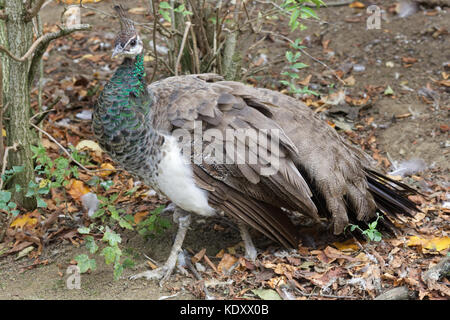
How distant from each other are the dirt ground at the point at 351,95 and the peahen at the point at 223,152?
30cm

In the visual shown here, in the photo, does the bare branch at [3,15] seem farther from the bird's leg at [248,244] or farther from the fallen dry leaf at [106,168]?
the bird's leg at [248,244]

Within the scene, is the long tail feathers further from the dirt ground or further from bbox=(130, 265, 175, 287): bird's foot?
bbox=(130, 265, 175, 287): bird's foot

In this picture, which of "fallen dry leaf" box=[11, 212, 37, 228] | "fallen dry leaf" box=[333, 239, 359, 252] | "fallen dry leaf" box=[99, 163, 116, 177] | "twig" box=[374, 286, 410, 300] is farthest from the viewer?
"fallen dry leaf" box=[99, 163, 116, 177]

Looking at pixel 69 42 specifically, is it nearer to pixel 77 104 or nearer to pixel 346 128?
pixel 77 104

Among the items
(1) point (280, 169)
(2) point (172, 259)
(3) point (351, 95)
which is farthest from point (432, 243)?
(3) point (351, 95)

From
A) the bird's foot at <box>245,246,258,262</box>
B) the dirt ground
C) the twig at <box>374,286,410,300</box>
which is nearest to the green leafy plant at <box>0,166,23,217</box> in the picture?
the dirt ground

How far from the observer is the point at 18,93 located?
3.63 metres

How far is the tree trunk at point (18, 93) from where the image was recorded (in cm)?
349

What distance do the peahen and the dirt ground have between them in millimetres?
304

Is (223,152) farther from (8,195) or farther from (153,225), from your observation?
(8,195)

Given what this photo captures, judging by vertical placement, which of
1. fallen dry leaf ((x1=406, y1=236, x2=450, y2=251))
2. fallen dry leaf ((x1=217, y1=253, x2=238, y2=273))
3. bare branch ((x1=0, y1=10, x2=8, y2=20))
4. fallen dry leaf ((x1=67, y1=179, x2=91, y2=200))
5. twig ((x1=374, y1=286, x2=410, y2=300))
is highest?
bare branch ((x1=0, y1=10, x2=8, y2=20))

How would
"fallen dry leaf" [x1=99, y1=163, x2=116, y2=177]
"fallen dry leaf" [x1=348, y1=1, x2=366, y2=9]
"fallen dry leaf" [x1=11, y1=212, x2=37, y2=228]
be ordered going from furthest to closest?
"fallen dry leaf" [x1=348, y1=1, x2=366, y2=9] < "fallen dry leaf" [x1=99, y1=163, x2=116, y2=177] < "fallen dry leaf" [x1=11, y1=212, x2=37, y2=228]

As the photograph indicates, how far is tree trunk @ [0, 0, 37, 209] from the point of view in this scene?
3.49 m

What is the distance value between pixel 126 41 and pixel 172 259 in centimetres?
131
